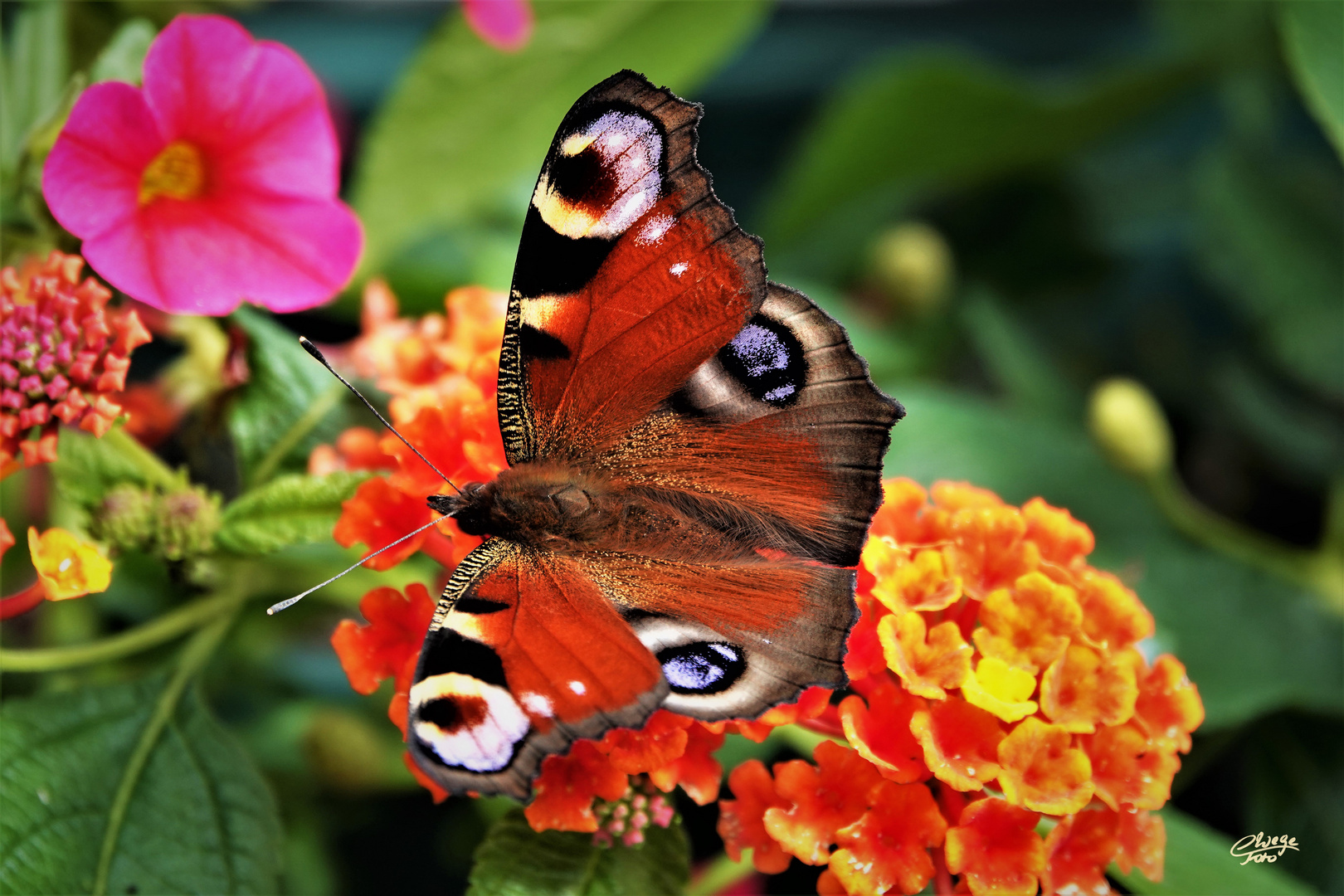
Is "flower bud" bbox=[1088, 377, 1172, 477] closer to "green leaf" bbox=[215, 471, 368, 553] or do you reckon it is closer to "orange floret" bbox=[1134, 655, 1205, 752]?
"orange floret" bbox=[1134, 655, 1205, 752]

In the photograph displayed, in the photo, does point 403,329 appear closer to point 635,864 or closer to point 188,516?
point 188,516

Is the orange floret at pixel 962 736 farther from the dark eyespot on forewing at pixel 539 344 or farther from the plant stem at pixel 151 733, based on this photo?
the plant stem at pixel 151 733

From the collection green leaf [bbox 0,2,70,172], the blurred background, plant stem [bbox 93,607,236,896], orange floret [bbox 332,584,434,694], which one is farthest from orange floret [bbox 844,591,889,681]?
green leaf [bbox 0,2,70,172]

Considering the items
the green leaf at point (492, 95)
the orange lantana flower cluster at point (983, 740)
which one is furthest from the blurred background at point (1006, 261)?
the orange lantana flower cluster at point (983, 740)

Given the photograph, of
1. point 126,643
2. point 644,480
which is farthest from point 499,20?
point 126,643

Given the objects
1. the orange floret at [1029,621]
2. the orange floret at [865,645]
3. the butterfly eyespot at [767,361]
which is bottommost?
the orange floret at [865,645]

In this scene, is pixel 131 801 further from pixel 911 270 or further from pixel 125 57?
pixel 911 270

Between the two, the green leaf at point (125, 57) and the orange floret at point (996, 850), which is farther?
the green leaf at point (125, 57)
